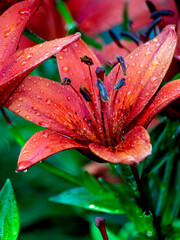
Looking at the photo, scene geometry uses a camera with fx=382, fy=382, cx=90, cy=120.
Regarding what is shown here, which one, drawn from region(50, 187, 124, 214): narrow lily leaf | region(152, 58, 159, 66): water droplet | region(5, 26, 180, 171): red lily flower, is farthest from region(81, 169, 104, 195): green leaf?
region(152, 58, 159, 66): water droplet

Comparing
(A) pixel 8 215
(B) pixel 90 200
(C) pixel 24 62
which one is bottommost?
(B) pixel 90 200

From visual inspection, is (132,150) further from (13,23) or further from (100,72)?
(13,23)

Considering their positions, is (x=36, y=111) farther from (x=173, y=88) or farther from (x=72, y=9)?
(x=72, y=9)

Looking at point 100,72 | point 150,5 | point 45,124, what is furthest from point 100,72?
point 150,5

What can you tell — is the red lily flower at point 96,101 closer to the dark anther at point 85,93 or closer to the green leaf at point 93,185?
the dark anther at point 85,93

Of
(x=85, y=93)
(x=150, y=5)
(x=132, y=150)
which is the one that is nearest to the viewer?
(x=132, y=150)

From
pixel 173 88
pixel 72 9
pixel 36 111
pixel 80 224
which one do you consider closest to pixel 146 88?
pixel 173 88

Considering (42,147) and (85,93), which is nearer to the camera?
(42,147)
